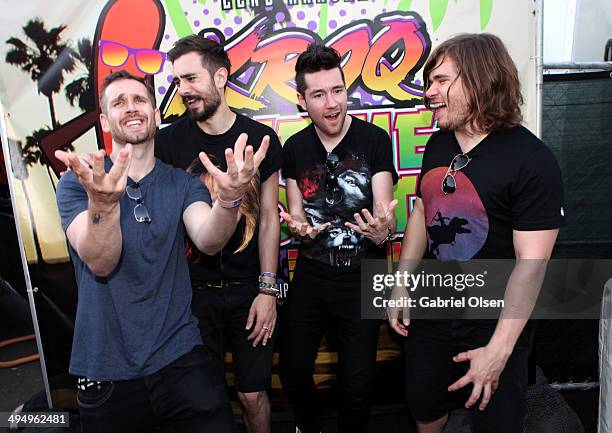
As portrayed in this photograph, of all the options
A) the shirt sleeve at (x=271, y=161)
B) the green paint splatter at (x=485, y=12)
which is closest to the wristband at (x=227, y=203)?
the shirt sleeve at (x=271, y=161)

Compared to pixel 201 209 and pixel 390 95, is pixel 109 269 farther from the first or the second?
pixel 390 95

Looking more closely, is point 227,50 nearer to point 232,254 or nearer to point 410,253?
point 232,254

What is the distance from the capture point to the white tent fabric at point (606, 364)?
7.00 ft


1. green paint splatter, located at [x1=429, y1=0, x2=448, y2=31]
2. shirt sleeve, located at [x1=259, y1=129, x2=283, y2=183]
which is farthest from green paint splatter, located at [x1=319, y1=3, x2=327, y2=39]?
shirt sleeve, located at [x1=259, y1=129, x2=283, y2=183]

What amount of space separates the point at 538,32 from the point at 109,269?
281 cm

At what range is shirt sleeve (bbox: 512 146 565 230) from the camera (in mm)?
1924

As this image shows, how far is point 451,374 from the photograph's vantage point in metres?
2.24

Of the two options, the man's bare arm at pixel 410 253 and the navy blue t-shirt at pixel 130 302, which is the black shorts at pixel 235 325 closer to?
the navy blue t-shirt at pixel 130 302

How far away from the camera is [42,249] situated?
11.0 feet

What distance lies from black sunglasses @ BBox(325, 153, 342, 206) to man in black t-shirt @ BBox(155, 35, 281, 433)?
290 millimetres

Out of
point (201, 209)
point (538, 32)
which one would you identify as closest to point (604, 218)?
point (538, 32)

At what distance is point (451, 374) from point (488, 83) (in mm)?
1301

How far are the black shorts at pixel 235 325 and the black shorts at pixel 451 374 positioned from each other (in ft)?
2.61

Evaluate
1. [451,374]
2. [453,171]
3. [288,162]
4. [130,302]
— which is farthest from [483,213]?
[130,302]
